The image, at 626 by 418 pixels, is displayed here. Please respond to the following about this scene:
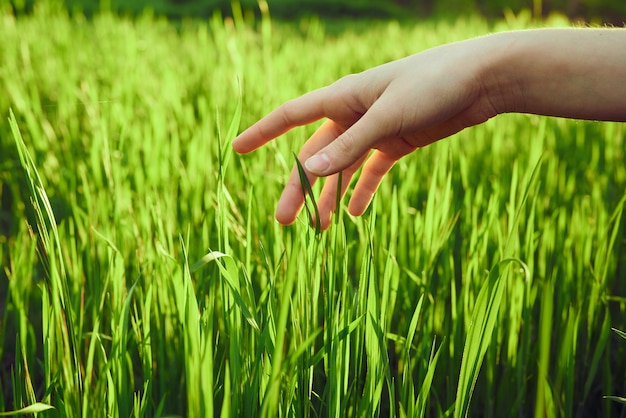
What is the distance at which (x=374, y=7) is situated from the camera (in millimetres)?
10664

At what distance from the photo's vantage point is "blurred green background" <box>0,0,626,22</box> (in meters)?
9.22

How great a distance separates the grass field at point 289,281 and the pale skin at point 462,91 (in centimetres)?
8

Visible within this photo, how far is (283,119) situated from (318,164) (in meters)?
0.17

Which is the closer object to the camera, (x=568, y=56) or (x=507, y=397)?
(x=568, y=56)

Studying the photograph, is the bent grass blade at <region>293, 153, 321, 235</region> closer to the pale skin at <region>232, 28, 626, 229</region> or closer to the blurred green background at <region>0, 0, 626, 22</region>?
the pale skin at <region>232, 28, 626, 229</region>

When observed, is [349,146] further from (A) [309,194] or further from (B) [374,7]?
(B) [374,7]

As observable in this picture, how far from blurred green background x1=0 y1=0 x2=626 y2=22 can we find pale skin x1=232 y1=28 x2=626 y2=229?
829cm

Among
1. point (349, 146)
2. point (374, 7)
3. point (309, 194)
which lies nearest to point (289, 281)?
Answer: point (309, 194)

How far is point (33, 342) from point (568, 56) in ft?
2.56

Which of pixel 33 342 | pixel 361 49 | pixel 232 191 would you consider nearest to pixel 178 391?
pixel 33 342

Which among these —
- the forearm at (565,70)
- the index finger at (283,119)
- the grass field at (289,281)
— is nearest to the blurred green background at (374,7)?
the grass field at (289,281)

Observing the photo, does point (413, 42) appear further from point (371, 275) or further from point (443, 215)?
point (371, 275)

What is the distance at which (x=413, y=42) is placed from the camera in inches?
159

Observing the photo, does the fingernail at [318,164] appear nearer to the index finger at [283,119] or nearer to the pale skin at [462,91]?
the pale skin at [462,91]
